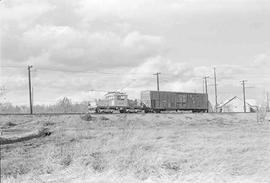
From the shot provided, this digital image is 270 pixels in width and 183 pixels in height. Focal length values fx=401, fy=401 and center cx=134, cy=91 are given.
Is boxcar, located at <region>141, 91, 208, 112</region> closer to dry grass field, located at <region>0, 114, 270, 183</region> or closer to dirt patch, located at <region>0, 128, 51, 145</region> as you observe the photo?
dirt patch, located at <region>0, 128, 51, 145</region>

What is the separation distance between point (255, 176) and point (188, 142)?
4.52 meters

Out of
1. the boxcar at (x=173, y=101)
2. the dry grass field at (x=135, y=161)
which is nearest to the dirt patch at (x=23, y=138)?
the dry grass field at (x=135, y=161)

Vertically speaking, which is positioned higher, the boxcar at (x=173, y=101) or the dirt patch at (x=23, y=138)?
the boxcar at (x=173, y=101)

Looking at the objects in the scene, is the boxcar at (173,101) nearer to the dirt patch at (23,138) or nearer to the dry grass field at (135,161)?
the dirt patch at (23,138)

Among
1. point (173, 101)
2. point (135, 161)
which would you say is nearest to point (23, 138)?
point (135, 161)

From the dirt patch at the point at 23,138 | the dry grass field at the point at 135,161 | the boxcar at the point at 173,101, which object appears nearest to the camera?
the dry grass field at the point at 135,161

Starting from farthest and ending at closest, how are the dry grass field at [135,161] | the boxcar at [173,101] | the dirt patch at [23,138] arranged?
the boxcar at [173,101]
the dirt patch at [23,138]
the dry grass field at [135,161]

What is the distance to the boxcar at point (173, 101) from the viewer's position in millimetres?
48594

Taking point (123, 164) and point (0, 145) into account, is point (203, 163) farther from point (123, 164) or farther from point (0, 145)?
point (0, 145)

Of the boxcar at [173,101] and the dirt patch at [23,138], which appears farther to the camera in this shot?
the boxcar at [173,101]

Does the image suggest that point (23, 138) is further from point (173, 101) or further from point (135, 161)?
point (173, 101)

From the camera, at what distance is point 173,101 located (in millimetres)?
51594

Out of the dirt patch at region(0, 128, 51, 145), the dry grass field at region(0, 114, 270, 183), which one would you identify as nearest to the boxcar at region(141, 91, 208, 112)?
the dirt patch at region(0, 128, 51, 145)

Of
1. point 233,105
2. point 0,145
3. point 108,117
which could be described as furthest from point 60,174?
point 233,105
